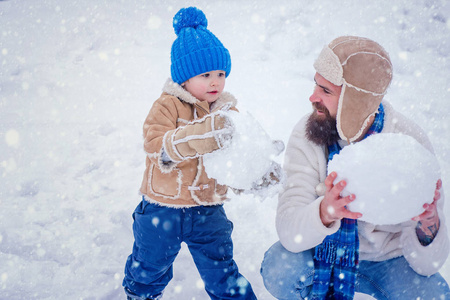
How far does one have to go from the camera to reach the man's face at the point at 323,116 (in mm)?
1576

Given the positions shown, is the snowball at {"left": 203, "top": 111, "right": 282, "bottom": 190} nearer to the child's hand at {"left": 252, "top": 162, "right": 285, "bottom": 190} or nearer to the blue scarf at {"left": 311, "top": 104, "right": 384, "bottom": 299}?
the child's hand at {"left": 252, "top": 162, "right": 285, "bottom": 190}

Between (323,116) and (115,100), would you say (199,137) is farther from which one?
(115,100)

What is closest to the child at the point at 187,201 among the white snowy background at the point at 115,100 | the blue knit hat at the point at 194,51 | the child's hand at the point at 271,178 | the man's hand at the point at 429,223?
the blue knit hat at the point at 194,51

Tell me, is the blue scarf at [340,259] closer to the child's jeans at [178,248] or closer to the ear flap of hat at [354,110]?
the ear flap of hat at [354,110]

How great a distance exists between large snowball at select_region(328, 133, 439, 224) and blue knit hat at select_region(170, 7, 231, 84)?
782mm

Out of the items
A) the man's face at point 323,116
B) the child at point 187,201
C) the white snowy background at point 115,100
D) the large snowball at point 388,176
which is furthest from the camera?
the white snowy background at point 115,100

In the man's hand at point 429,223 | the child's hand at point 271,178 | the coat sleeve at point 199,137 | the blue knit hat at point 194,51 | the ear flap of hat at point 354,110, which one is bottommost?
the man's hand at point 429,223

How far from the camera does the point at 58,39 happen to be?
462 cm

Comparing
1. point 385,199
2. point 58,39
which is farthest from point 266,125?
point 58,39

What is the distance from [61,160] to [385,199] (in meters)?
2.49

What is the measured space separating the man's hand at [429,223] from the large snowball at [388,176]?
0.09 metres

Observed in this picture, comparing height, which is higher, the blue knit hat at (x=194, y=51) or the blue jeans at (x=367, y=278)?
the blue knit hat at (x=194, y=51)

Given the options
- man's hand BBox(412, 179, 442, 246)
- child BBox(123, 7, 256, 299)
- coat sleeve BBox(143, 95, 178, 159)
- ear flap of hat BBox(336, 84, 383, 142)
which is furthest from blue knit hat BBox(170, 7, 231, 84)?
man's hand BBox(412, 179, 442, 246)

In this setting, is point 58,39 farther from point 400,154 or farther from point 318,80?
point 400,154
